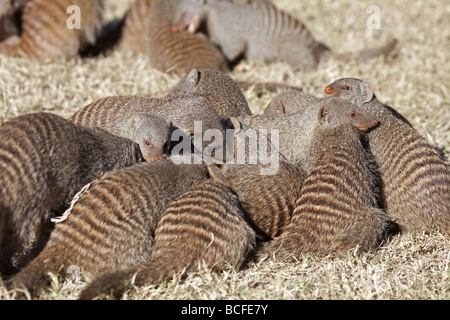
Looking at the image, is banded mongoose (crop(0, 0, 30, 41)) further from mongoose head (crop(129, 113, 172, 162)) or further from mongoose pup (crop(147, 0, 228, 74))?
mongoose head (crop(129, 113, 172, 162))

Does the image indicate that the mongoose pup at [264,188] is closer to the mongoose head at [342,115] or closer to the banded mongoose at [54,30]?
the mongoose head at [342,115]

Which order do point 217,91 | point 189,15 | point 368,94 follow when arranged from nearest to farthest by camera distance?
point 368,94, point 217,91, point 189,15

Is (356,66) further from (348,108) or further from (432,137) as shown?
(348,108)

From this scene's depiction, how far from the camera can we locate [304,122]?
11.6 ft

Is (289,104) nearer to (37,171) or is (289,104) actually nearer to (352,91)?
(352,91)

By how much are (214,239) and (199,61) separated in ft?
8.89

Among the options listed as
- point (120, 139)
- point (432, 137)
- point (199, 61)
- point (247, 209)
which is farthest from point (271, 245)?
point (199, 61)

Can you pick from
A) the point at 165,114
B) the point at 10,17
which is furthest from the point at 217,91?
the point at 10,17

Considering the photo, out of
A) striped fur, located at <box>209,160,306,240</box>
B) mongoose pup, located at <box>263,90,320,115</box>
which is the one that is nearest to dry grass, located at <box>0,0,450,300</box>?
striped fur, located at <box>209,160,306,240</box>

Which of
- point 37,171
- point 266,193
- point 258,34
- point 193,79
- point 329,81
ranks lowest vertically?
point 329,81

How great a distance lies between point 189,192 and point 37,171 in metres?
0.70

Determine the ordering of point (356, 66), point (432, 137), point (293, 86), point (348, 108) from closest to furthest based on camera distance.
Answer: point (348, 108), point (432, 137), point (293, 86), point (356, 66)

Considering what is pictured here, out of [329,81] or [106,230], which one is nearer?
[106,230]

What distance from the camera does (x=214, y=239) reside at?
2.56 meters
